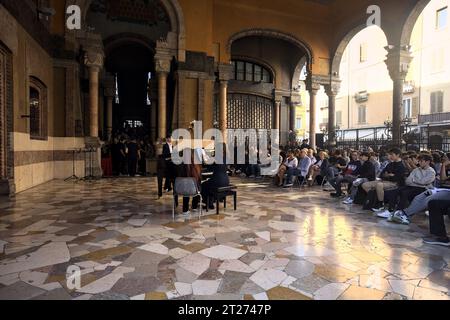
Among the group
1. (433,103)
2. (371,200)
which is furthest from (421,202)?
(433,103)

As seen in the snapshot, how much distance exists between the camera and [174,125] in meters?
12.6

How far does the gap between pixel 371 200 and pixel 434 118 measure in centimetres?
2299

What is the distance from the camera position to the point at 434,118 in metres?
24.7

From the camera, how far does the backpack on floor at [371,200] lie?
633cm

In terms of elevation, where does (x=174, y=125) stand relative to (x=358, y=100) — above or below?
below

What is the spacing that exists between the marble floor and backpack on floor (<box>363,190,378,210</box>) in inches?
14.4

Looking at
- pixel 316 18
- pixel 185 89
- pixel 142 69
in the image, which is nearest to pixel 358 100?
pixel 316 18

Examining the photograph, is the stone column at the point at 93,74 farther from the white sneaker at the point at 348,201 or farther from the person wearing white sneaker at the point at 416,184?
the person wearing white sneaker at the point at 416,184

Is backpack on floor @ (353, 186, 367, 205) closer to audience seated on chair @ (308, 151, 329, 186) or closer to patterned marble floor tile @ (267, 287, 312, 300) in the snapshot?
audience seated on chair @ (308, 151, 329, 186)

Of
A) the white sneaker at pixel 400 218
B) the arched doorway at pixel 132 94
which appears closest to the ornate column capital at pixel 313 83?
the arched doorway at pixel 132 94

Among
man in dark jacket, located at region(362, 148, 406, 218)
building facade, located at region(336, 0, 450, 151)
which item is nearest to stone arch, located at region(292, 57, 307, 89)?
building facade, located at region(336, 0, 450, 151)

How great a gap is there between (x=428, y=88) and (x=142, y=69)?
876 inches

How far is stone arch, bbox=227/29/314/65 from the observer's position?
1481 cm
